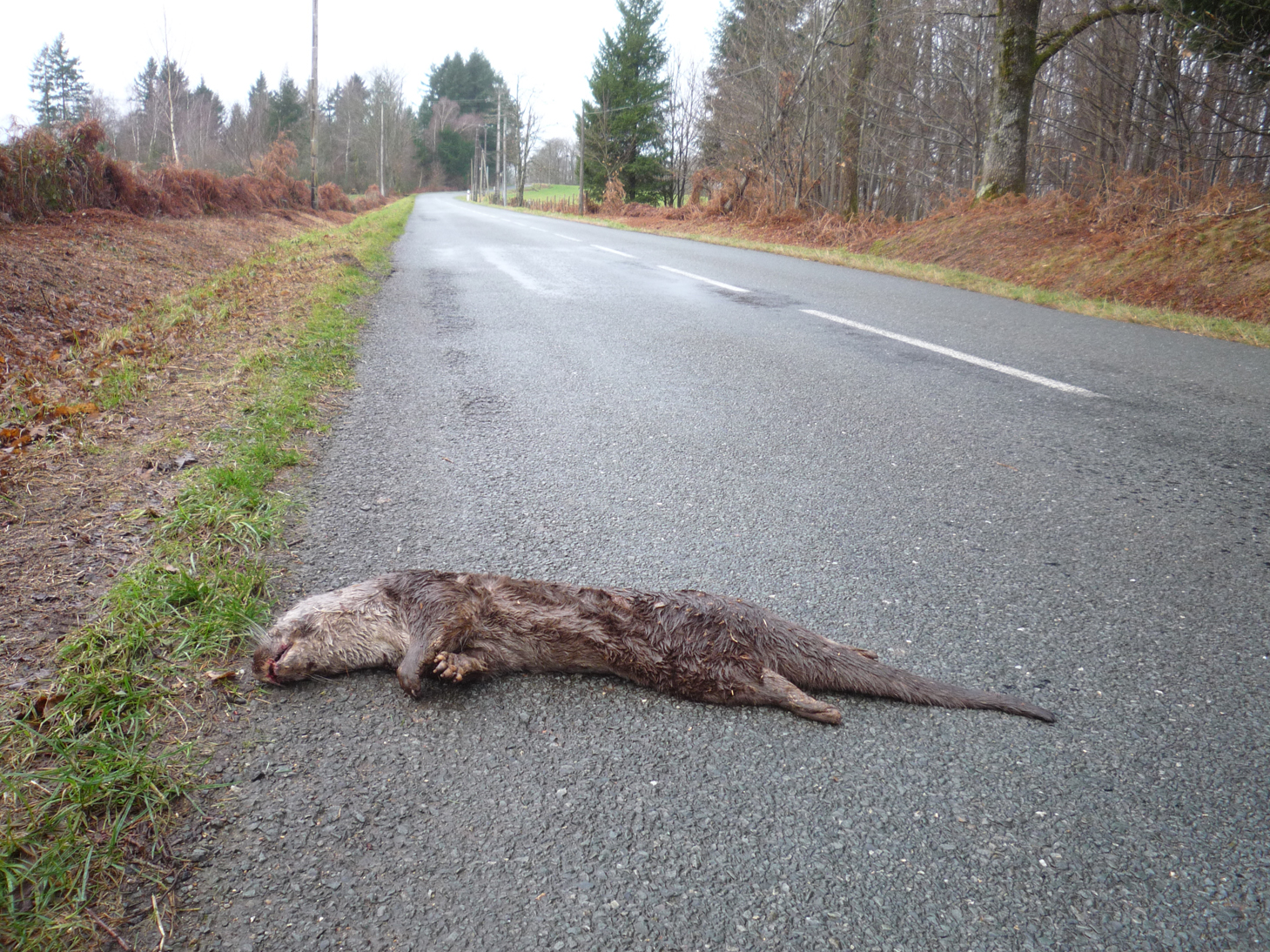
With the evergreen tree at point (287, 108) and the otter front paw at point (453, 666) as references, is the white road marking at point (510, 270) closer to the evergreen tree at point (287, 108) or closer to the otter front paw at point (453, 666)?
the otter front paw at point (453, 666)

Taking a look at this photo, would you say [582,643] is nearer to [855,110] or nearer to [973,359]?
[973,359]

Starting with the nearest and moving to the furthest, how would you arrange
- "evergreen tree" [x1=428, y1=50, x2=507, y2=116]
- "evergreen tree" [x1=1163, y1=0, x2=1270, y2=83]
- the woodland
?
"evergreen tree" [x1=1163, y1=0, x2=1270, y2=83], the woodland, "evergreen tree" [x1=428, y1=50, x2=507, y2=116]

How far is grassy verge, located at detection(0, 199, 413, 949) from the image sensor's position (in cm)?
145

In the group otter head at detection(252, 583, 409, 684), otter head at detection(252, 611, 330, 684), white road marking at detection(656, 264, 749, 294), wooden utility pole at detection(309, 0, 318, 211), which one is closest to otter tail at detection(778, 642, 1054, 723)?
otter head at detection(252, 583, 409, 684)

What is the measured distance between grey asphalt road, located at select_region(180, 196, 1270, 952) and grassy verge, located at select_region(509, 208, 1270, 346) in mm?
3354

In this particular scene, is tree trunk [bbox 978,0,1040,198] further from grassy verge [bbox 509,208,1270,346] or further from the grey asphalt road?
the grey asphalt road

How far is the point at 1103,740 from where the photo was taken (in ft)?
6.16

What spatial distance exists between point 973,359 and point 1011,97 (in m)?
11.3

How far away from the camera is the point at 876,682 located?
2.10 meters

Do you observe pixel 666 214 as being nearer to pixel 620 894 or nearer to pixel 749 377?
pixel 749 377

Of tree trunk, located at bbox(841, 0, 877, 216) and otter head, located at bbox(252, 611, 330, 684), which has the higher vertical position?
tree trunk, located at bbox(841, 0, 877, 216)

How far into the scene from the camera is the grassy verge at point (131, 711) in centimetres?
145

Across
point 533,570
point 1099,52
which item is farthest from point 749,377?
point 1099,52

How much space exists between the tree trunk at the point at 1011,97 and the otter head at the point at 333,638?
15593 mm
